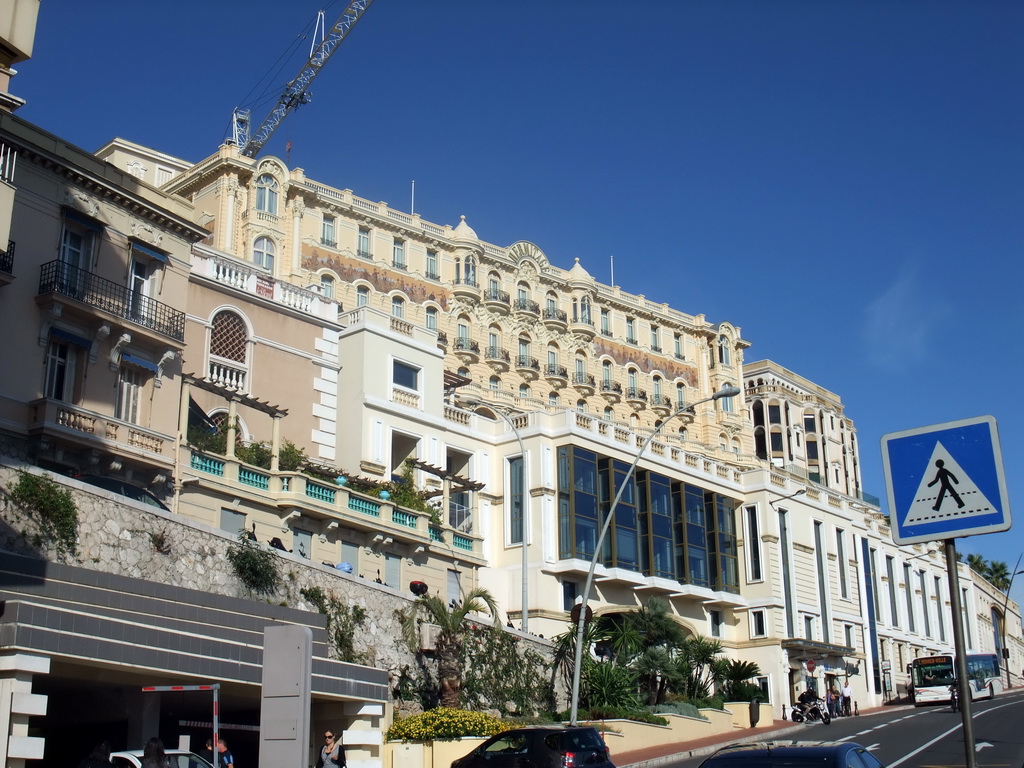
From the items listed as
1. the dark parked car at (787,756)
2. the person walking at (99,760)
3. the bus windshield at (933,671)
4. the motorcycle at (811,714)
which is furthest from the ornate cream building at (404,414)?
the dark parked car at (787,756)

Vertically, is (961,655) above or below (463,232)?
below

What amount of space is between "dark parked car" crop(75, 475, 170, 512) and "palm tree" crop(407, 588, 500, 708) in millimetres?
A: 6493

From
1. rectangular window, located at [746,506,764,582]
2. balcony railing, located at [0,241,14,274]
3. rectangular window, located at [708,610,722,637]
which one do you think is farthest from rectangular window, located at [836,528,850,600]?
balcony railing, located at [0,241,14,274]

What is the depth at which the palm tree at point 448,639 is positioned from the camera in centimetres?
2662

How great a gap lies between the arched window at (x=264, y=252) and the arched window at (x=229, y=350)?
23.4 m

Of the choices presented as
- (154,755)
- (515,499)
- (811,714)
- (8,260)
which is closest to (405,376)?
(515,499)

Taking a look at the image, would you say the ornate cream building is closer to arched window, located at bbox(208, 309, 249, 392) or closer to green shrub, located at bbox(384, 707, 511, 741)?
arched window, located at bbox(208, 309, 249, 392)

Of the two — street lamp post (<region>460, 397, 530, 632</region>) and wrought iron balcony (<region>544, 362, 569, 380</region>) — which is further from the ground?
wrought iron balcony (<region>544, 362, 569, 380</region>)

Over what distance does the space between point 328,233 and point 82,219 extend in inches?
1399

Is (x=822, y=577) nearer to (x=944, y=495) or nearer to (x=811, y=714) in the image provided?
(x=811, y=714)

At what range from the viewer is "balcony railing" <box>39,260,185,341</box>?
2792cm

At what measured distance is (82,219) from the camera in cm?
2897

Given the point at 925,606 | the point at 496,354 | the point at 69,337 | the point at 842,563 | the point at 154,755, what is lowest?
the point at 154,755

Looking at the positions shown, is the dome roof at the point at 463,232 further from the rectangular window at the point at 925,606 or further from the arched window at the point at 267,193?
the rectangular window at the point at 925,606
